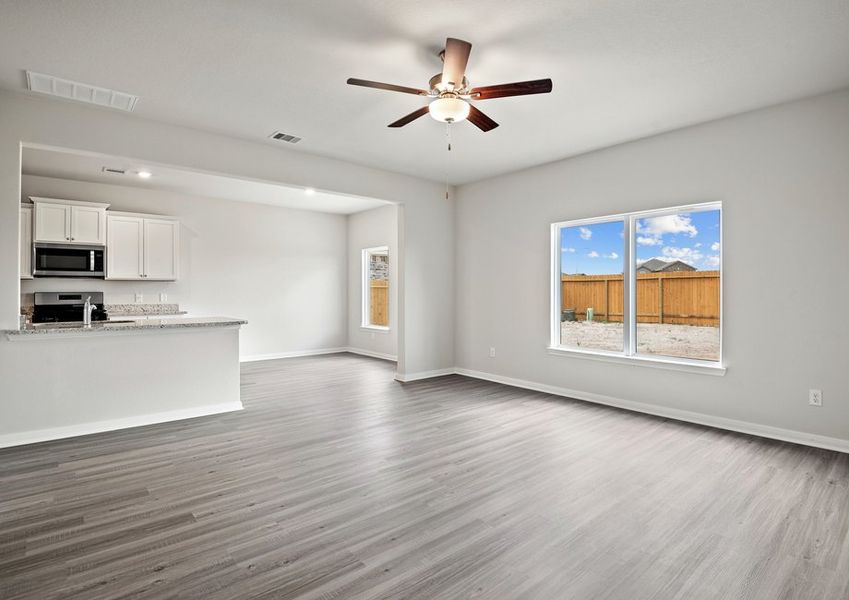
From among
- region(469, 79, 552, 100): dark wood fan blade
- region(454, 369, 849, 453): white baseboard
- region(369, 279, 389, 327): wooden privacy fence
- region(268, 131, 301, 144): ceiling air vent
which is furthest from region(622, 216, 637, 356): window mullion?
region(369, 279, 389, 327): wooden privacy fence

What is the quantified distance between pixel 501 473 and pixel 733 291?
2750 millimetres

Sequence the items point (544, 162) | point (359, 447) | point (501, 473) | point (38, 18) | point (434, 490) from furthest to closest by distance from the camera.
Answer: point (544, 162)
point (359, 447)
point (501, 473)
point (434, 490)
point (38, 18)

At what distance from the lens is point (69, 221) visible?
5.88 metres

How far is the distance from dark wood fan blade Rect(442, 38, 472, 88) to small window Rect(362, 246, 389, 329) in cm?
547

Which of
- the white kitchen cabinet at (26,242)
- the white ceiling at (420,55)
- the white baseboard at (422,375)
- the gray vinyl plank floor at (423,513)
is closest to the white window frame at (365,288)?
the white baseboard at (422,375)

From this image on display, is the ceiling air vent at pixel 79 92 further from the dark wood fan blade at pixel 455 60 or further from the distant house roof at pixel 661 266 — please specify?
the distant house roof at pixel 661 266

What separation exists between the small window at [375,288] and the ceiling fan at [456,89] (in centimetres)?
517

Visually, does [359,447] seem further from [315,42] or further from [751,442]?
[751,442]

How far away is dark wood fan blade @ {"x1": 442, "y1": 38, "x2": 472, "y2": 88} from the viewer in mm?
2514

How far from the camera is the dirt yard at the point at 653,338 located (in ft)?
13.9

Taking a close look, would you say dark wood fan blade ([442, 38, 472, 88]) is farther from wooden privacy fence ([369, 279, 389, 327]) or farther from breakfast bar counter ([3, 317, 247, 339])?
wooden privacy fence ([369, 279, 389, 327])

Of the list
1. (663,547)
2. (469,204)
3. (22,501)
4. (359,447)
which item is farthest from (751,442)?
(22,501)

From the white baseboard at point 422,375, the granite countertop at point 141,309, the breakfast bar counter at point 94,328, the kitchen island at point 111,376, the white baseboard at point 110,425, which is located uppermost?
the granite countertop at point 141,309

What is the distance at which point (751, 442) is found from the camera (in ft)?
11.9
